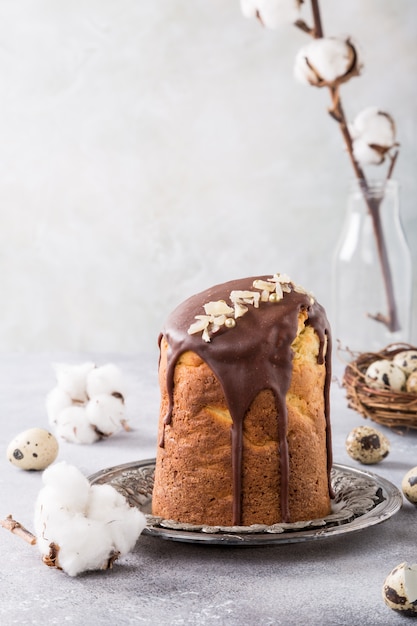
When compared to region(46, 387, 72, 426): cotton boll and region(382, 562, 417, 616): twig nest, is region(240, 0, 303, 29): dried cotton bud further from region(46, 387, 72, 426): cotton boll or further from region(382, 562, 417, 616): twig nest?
region(382, 562, 417, 616): twig nest

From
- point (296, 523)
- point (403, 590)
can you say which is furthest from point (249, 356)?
point (403, 590)

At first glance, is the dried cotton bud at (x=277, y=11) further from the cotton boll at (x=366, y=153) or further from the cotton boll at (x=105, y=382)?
the cotton boll at (x=105, y=382)

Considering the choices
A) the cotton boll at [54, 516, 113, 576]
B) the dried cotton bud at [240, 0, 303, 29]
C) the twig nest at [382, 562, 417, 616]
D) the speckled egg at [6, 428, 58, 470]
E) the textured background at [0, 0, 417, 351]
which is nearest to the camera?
the twig nest at [382, 562, 417, 616]

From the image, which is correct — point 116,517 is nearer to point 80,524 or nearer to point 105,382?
point 80,524

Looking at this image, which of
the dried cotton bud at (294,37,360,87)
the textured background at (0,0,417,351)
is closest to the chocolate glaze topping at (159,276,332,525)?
the dried cotton bud at (294,37,360,87)

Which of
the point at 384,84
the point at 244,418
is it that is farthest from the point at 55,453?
the point at 384,84

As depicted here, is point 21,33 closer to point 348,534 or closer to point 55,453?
point 55,453
